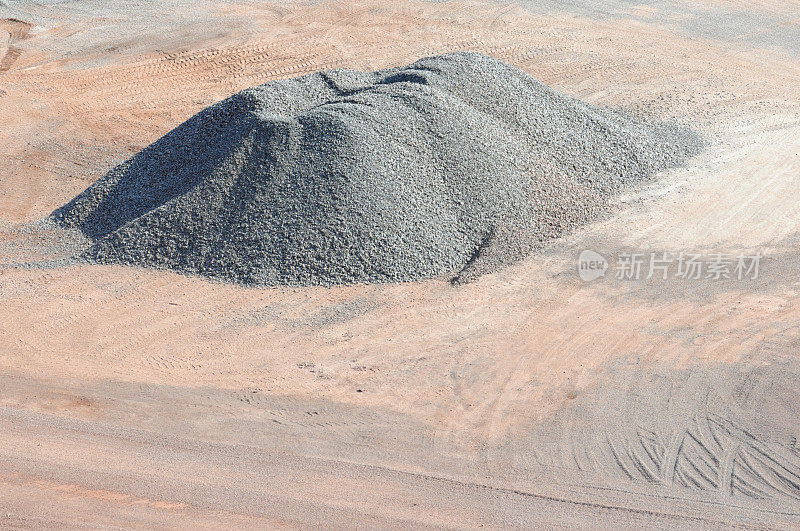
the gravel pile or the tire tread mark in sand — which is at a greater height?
the gravel pile

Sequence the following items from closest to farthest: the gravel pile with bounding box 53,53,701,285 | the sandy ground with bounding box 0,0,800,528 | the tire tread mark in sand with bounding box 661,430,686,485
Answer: the sandy ground with bounding box 0,0,800,528 → the tire tread mark in sand with bounding box 661,430,686,485 → the gravel pile with bounding box 53,53,701,285

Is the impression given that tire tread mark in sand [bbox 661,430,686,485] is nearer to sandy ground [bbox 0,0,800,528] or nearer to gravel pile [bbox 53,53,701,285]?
sandy ground [bbox 0,0,800,528]

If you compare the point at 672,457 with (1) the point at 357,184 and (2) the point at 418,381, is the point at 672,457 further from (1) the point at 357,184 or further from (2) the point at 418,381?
(1) the point at 357,184

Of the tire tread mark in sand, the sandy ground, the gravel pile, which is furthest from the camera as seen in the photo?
the gravel pile

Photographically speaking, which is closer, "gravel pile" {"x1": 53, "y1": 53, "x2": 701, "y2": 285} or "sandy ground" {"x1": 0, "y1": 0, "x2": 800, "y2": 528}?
"sandy ground" {"x1": 0, "y1": 0, "x2": 800, "y2": 528}

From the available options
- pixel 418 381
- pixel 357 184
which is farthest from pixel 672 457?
pixel 357 184

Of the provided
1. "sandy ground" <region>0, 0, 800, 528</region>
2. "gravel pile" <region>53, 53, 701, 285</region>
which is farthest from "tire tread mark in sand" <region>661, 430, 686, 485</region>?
"gravel pile" <region>53, 53, 701, 285</region>
